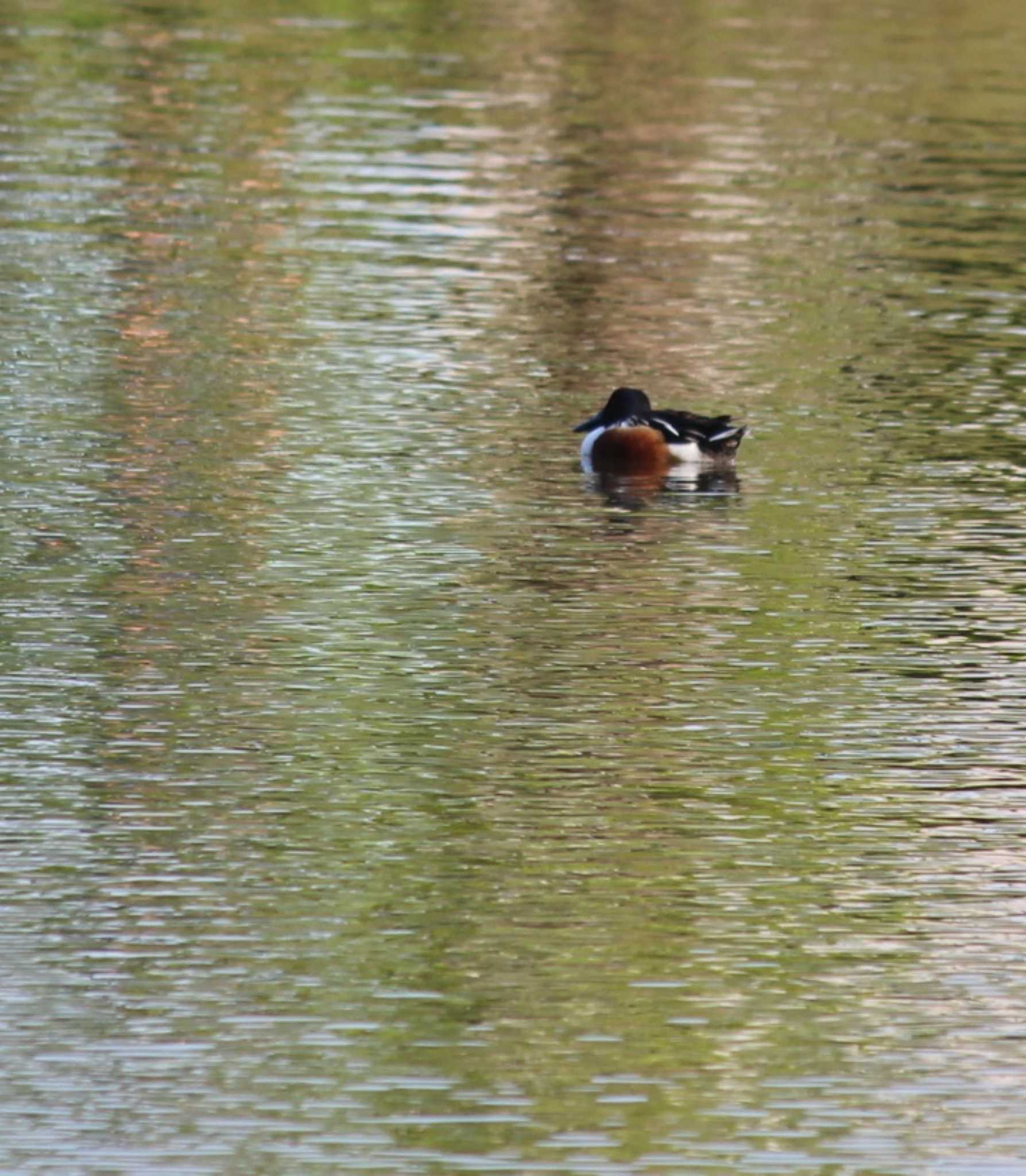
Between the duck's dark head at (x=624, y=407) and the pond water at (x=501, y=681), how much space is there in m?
0.46

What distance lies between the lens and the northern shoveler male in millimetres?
18359

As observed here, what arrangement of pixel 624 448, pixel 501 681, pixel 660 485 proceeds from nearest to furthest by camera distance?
pixel 501 681 → pixel 624 448 → pixel 660 485

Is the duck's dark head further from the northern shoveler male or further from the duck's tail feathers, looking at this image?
the duck's tail feathers

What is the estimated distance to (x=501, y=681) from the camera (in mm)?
13477

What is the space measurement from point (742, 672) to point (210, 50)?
28673mm

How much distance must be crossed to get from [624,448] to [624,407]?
0.28 meters

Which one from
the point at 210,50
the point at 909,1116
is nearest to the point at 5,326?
the point at 909,1116

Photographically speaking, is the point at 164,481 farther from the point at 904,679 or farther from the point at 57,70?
the point at 57,70

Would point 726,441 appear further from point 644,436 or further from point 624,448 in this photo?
point 624,448

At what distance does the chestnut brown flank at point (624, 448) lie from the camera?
18344 millimetres

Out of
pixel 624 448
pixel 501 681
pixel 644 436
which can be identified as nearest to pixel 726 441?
pixel 644 436

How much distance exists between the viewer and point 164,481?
17469mm

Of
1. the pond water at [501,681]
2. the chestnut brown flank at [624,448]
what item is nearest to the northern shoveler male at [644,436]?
the chestnut brown flank at [624,448]

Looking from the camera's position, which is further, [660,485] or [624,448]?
[660,485]
